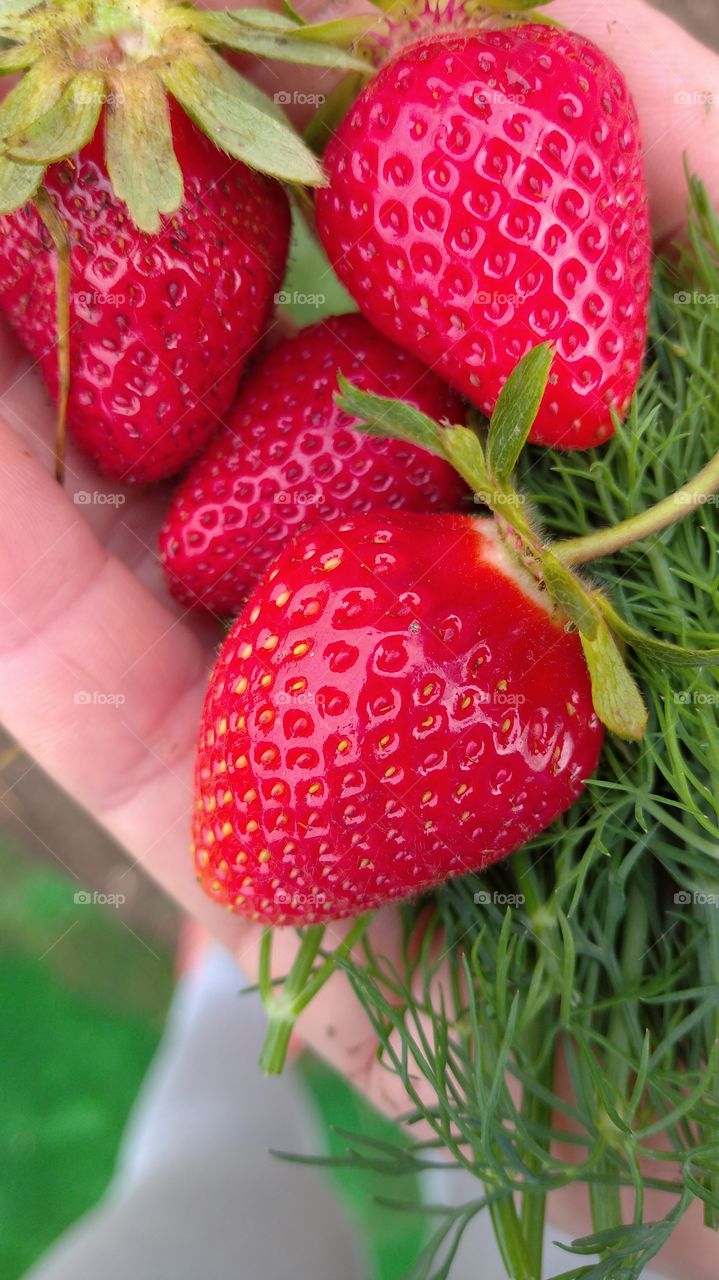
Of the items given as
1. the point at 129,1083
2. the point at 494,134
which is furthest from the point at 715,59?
the point at 129,1083

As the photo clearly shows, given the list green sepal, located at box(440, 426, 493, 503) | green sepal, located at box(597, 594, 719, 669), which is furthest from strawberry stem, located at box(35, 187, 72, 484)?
green sepal, located at box(597, 594, 719, 669)

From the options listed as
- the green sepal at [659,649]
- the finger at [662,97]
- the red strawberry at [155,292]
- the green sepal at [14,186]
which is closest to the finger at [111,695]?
the red strawberry at [155,292]

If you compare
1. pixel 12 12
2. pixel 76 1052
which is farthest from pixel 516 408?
pixel 76 1052

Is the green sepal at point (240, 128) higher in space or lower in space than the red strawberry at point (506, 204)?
higher

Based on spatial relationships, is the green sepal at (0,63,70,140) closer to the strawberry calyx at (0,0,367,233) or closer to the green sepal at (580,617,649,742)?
the strawberry calyx at (0,0,367,233)

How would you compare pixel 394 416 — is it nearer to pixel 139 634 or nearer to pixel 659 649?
pixel 659 649

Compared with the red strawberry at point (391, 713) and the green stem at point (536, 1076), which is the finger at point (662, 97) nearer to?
the red strawberry at point (391, 713)
